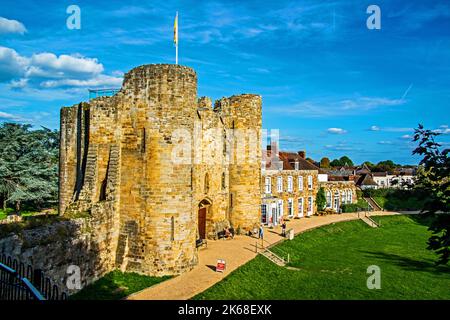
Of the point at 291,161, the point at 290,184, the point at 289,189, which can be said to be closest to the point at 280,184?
the point at 289,189

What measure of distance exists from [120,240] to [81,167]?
18.3 ft

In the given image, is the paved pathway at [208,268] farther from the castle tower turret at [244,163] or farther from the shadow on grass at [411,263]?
the shadow on grass at [411,263]

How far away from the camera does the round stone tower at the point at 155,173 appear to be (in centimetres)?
1745

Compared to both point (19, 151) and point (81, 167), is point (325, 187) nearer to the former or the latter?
point (81, 167)

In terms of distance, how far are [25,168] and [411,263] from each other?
34.3m

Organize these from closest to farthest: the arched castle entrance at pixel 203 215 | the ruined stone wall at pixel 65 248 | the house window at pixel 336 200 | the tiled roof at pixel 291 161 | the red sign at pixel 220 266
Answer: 1. the ruined stone wall at pixel 65 248
2. the red sign at pixel 220 266
3. the arched castle entrance at pixel 203 215
4. the tiled roof at pixel 291 161
5. the house window at pixel 336 200

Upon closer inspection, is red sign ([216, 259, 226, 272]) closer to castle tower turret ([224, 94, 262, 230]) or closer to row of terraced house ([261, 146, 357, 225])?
castle tower turret ([224, 94, 262, 230])

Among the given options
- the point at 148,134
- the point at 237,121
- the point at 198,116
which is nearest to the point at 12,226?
the point at 148,134

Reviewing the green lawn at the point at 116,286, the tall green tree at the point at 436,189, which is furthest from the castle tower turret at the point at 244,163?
the tall green tree at the point at 436,189

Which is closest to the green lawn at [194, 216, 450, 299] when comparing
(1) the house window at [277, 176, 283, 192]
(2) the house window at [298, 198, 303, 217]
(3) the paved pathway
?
(3) the paved pathway

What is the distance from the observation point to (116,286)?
1579 cm

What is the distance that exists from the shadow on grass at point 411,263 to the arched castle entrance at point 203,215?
39.2 ft

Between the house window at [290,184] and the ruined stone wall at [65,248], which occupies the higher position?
the house window at [290,184]

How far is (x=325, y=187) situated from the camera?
143 feet
